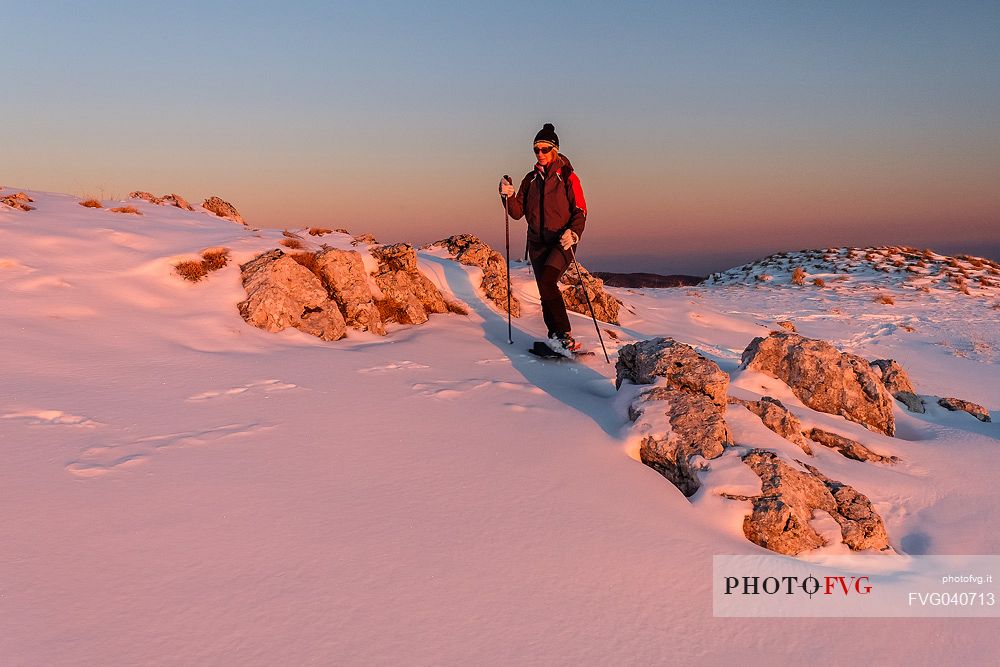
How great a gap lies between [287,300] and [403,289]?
1794mm

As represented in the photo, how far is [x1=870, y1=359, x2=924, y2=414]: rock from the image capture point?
22.5 ft

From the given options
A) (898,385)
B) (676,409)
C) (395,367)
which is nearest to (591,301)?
(898,385)

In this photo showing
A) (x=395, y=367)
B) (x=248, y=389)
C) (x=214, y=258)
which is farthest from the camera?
(x=214, y=258)

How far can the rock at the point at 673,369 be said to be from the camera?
501 centimetres

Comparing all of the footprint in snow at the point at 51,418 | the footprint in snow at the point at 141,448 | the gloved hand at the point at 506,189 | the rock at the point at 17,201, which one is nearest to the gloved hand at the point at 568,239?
the gloved hand at the point at 506,189

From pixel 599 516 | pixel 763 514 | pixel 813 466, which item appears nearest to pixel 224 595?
pixel 599 516

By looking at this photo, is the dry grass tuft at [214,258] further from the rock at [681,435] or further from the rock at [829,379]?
the rock at [829,379]

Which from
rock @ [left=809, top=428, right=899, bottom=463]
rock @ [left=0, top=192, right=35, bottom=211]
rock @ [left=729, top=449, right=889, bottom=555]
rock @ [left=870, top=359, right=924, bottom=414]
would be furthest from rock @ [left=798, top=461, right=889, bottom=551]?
rock @ [left=0, top=192, right=35, bottom=211]

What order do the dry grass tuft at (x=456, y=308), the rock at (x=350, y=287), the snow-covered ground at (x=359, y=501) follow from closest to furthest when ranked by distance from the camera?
the snow-covered ground at (x=359, y=501) → the rock at (x=350, y=287) → the dry grass tuft at (x=456, y=308)

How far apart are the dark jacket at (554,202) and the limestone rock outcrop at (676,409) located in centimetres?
215

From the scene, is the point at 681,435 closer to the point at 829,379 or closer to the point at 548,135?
the point at 829,379

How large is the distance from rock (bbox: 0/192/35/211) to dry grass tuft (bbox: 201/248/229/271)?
11.9 ft

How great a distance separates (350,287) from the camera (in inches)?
302

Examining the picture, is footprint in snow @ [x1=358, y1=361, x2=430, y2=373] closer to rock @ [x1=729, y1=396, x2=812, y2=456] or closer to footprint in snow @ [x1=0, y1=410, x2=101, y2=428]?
footprint in snow @ [x1=0, y1=410, x2=101, y2=428]
